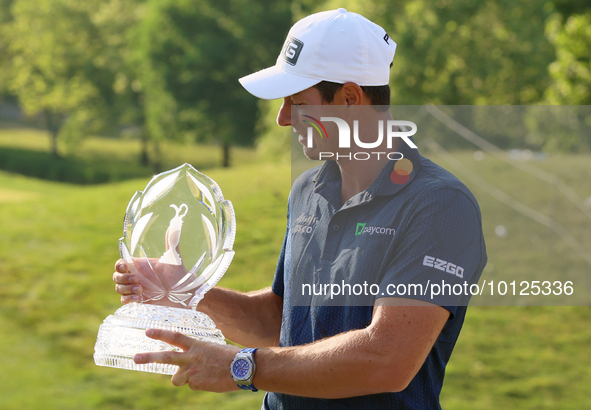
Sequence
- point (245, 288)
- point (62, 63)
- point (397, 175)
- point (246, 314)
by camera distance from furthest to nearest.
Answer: point (62, 63) → point (245, 288) → point (246, 314) → point (397, 175)

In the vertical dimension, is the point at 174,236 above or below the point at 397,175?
below

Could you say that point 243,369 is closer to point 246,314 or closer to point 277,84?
point 246,314

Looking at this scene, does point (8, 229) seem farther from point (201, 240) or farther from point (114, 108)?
point (114, 108)

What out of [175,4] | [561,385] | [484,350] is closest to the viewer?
[561,385]

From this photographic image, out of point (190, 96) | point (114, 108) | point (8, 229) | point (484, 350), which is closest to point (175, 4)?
point (190, 96)

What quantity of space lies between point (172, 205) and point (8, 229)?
995cm

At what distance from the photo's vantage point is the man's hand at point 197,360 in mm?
1683

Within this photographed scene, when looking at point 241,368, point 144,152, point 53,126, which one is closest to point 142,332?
point 241,368

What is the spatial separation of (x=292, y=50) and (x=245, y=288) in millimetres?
3259

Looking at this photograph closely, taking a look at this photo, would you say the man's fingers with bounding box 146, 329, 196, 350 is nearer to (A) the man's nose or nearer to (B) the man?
(B) the man

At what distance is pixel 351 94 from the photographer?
1.85m

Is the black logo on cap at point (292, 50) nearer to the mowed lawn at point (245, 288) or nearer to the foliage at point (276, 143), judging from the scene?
the mowed lawn at point (245, 288)

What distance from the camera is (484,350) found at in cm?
614

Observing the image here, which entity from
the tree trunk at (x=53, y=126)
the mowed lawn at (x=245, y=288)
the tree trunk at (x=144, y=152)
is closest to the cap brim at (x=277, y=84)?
the mowed lawn at (x=245, y=288)
